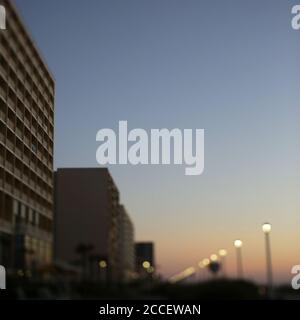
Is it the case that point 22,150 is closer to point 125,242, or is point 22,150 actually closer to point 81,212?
point 81,212

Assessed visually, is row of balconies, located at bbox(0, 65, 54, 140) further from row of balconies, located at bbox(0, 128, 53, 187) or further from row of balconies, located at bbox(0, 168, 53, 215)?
row of balconies, located at bbox(0, 168, 53, 215)

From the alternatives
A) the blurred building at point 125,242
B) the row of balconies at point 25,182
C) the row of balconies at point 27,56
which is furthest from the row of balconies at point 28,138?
the blurred building at point 125,242

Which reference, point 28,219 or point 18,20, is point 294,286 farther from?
point 18,20

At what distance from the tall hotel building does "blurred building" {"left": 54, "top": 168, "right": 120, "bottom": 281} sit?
400cm

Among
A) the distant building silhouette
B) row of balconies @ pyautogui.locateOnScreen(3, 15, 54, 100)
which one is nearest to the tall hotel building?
row of balconies @ pyautogui.locateOnScreen(3, 15, 54, 100)

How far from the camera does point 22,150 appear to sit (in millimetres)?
45094

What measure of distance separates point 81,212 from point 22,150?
1721cm

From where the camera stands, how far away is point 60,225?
58188 millimetres

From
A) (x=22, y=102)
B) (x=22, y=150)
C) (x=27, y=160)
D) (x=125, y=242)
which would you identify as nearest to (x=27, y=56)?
(x=22, y=102)

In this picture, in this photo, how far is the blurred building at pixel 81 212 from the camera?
171ft
